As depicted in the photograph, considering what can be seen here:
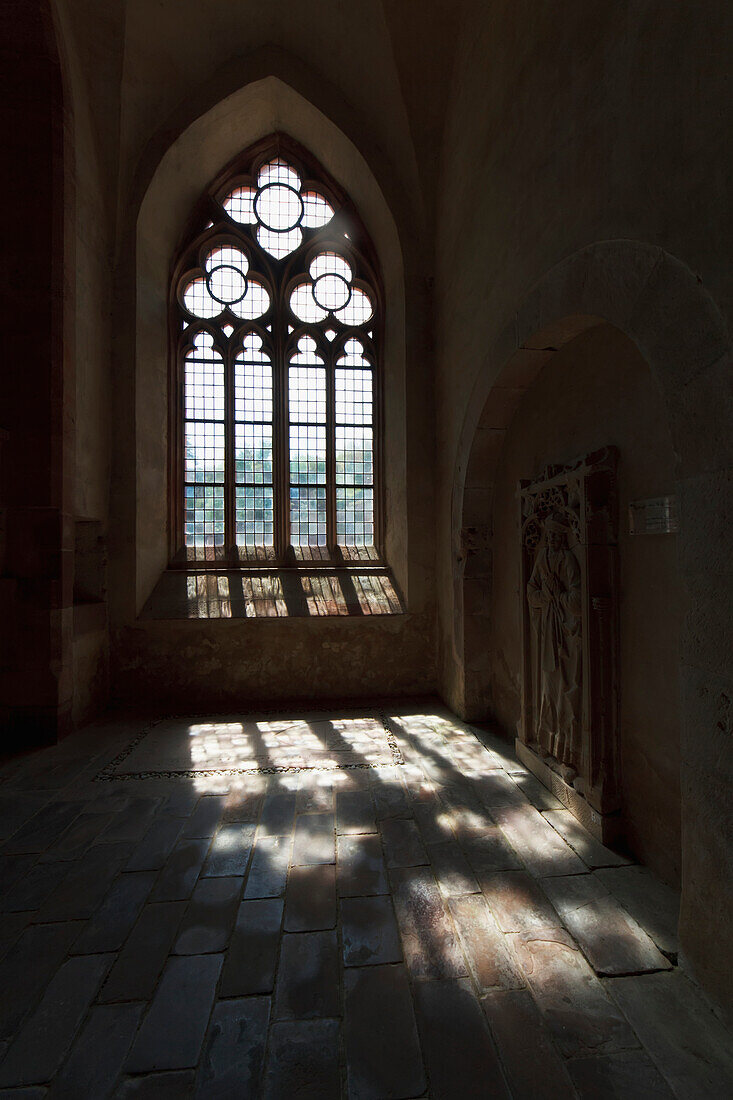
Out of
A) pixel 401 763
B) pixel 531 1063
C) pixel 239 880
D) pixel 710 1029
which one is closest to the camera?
pixel 531 1063

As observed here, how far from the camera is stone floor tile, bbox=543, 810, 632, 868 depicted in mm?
2627

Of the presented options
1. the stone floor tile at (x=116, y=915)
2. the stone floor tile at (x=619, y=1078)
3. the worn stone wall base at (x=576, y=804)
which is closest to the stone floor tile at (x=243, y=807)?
the stone floor tile at (x=116, y=915)

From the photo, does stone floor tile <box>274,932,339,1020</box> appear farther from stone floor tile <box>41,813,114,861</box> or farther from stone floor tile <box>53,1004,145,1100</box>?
stone floor tile <box>41,813,114,861</box>

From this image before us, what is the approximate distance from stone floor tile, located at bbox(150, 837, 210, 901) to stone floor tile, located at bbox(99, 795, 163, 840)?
1.06 feet

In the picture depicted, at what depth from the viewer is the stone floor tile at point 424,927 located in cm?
195

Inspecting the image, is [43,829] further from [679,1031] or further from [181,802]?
[679,1031]

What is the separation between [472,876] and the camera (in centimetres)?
250

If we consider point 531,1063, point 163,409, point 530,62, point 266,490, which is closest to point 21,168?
point 163,409

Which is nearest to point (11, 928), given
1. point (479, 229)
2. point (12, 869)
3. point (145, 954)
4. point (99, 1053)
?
point (12, 869)

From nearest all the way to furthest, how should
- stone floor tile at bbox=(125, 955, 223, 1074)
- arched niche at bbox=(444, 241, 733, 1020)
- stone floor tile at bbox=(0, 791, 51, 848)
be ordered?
1. stone floor tile at bbox=(125, 955, 223, 1074)
2. arched niche at bbox=(444, 241, 733, 1020)
3. stone floor tile at bbox=(0, 791, 51, 848)

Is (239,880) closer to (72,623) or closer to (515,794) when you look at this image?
(515,794)

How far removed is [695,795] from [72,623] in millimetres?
4800

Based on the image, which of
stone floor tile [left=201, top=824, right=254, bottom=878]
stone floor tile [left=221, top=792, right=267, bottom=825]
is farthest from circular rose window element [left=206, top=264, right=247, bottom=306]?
stone floor tile [left=201, top=824, right=254, bottom=878]

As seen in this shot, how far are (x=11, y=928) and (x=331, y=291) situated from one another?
675 cm
